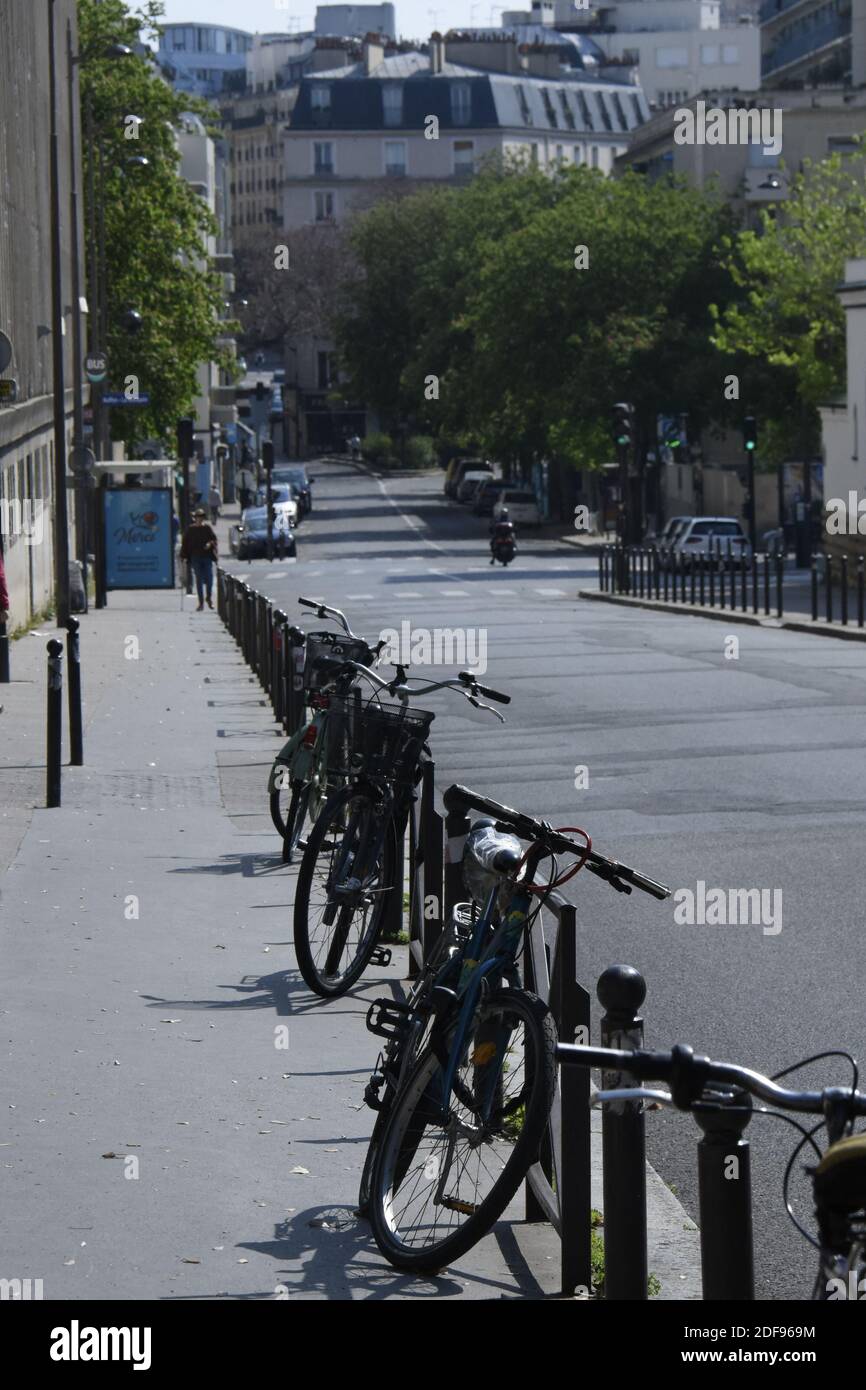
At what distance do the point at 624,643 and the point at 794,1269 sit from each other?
76.6ft

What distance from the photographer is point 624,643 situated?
2859 centimetres

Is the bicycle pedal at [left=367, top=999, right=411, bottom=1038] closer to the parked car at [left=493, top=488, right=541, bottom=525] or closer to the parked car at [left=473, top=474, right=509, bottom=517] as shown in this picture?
the parked car at [left=493, top=488, right=541, bottom=525]

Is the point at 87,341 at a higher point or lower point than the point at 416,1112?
higher

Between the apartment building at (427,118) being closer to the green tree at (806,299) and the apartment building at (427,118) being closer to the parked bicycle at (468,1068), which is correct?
the green tree at (806,299)

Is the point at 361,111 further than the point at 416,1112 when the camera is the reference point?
Yes

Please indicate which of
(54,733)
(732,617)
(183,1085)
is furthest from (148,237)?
(183,1085)

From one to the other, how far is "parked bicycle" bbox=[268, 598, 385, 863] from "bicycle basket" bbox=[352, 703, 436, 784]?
26 centimetres

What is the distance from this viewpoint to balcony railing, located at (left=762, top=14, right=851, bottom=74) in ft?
305

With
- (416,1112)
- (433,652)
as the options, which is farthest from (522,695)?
(416,1112)

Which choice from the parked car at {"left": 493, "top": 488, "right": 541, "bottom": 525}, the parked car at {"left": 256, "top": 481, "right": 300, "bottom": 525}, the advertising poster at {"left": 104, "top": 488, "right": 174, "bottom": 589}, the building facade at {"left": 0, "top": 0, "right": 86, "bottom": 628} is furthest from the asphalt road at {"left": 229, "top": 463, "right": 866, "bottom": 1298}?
the parked car at {"left": 493, "top": 488, "right": 541, "bottom": 525}

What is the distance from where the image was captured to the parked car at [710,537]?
1998 inches

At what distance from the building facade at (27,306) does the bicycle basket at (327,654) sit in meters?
17.6

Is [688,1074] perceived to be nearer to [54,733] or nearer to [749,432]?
[54,733]

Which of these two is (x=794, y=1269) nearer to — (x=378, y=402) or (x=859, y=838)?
(x=859, y=838)
